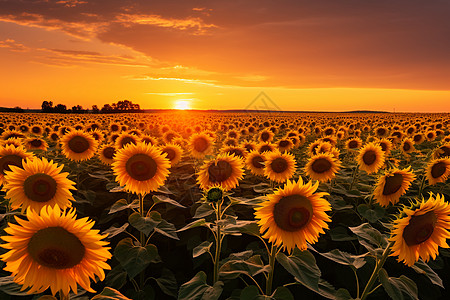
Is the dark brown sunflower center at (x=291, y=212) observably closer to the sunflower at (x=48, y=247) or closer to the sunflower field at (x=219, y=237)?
the sunflower field at (x=219, y=237)

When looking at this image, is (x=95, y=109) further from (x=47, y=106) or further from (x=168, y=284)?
(x=168, y=284)

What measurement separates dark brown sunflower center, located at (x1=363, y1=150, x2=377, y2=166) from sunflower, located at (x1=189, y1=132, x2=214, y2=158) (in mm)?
3799

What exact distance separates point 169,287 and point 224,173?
1.94 m

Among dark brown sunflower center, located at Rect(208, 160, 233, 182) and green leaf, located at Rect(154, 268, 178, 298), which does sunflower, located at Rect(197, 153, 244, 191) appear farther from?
green leaf, located at Rect(154, 268, 178, 298)

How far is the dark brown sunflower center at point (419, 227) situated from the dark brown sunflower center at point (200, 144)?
6.10 m

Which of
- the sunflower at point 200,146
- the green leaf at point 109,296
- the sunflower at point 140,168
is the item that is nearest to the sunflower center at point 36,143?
the sunflower at point 200,146

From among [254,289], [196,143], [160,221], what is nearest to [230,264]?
[254,289]

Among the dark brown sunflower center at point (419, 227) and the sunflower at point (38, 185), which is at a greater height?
the sunflower at point (38, 185)

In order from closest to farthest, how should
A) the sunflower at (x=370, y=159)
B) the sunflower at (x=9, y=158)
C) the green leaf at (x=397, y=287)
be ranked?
1. the green leaf at (x=397, y=287)
2. the sunflower at (x=9, y=158)
3. the sunflower at (x=370, y=159)

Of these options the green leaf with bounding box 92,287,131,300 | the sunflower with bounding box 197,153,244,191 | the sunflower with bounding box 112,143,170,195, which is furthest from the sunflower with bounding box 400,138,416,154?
the green leaf with bounding box 92,287,131,300

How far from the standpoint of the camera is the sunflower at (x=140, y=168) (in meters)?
4.33

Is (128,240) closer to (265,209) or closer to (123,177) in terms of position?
(123,177)

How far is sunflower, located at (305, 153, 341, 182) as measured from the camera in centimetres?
586

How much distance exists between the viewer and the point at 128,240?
361 cm
